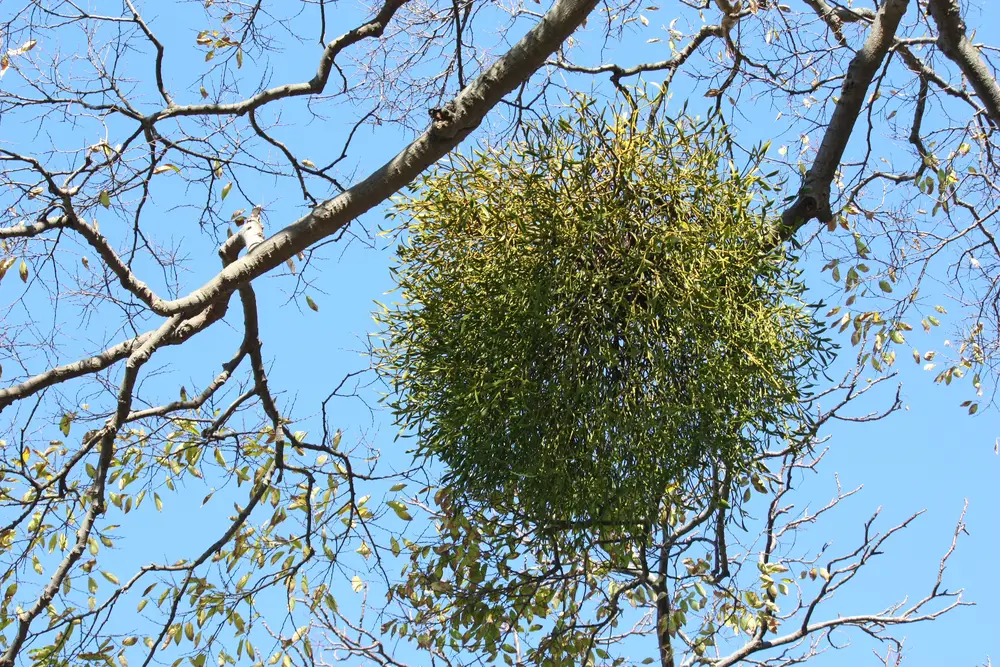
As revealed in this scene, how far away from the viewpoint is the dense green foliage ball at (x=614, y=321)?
7.48 ft

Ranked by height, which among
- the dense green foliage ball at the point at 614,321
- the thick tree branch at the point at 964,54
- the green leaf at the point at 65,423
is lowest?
the dense green foliage ball at the point at 614,321

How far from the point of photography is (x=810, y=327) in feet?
7.99

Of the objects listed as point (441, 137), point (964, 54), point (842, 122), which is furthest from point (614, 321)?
point (964, 54)

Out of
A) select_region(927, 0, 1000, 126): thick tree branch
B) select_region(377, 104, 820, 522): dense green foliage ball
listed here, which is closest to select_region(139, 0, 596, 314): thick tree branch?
select_region(377, 104, 820, 522): dense green foliage ball

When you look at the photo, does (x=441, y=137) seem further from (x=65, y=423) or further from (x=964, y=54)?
(x=65, y=423)

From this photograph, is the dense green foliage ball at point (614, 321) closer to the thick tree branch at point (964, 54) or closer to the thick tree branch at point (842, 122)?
the thick tree branch at point (842, 122)

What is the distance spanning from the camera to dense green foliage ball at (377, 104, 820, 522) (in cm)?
228

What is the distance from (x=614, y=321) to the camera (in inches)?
92.2

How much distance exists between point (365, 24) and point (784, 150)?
69.7 inches

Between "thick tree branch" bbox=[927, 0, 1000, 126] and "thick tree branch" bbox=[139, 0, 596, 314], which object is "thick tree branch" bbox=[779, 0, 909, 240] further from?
"thick tree branch" bbox=[139, 0, 596, 314]

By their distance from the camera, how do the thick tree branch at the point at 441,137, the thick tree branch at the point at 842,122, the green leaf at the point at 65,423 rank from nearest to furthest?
the thick tree branch at the point at 441,137
the thick tree branch at the point at 842,122
the green leaf at the point at 65,423

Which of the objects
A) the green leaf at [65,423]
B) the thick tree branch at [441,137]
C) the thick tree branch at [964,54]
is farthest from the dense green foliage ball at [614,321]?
the green leaf at [65,423]

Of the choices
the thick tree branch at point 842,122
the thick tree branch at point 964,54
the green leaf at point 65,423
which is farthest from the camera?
the green leaf at point 65,423

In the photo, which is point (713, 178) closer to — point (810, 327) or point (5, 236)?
point (810, 327)
